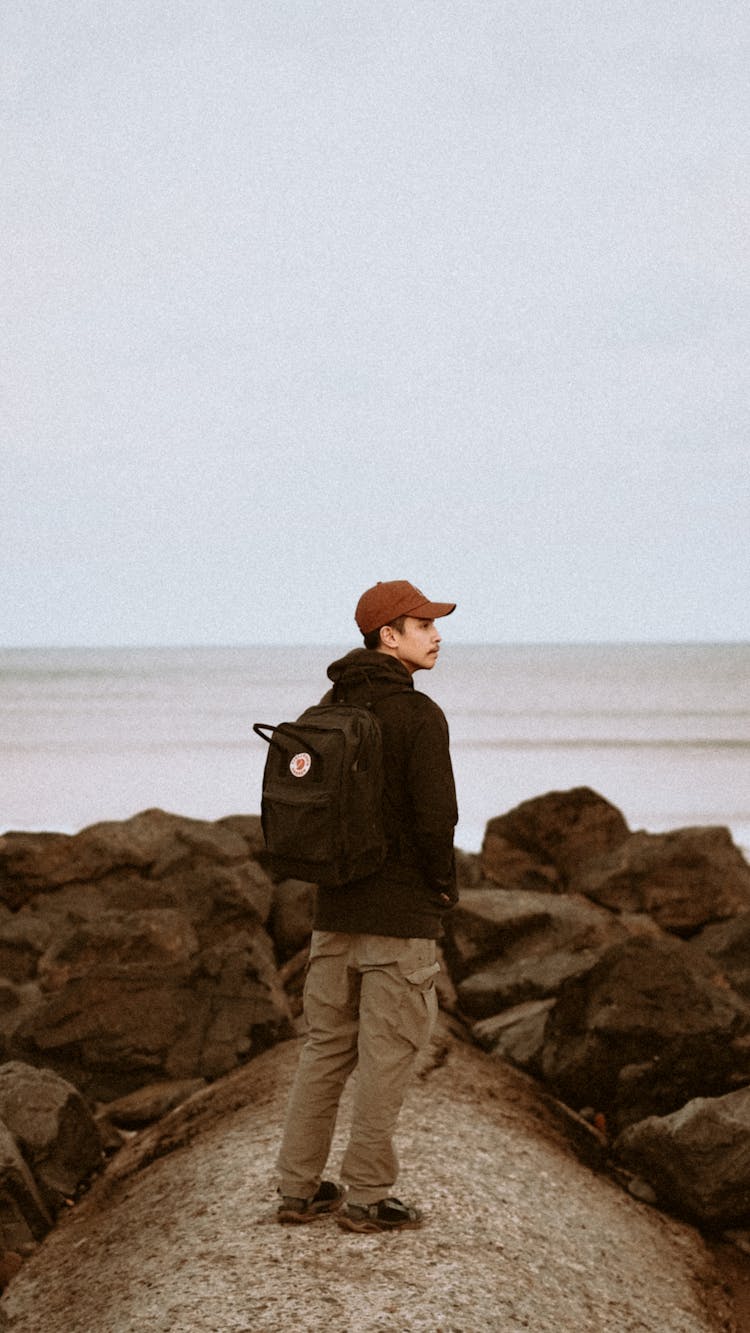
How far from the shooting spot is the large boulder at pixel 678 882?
34.1 feet

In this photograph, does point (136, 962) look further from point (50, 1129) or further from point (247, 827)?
point (247, 827)

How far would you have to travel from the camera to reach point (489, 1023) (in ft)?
24.5

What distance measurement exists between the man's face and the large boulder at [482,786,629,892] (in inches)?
306

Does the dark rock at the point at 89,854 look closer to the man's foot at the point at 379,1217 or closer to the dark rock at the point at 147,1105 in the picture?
the dark rock at the point at 147,1105

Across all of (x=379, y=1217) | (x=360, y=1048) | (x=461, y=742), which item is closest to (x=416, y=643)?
(x=360, y=1048)

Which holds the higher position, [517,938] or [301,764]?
[301,764]

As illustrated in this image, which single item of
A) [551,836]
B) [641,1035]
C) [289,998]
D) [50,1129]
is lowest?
[50,1129]

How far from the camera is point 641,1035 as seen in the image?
251 inches

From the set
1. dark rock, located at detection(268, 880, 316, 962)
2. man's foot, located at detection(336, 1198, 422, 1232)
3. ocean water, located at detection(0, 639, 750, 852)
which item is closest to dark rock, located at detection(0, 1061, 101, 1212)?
man's foot, located at detection(336, 1198, 422, 1232)

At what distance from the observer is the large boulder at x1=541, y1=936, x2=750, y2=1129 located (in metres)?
6.32

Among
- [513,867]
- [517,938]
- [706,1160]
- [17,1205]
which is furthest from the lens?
[513,867]

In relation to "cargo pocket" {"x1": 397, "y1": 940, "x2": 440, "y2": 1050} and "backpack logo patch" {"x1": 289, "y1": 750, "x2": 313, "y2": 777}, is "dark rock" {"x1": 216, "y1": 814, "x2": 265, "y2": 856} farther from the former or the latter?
"backpack logo patch" {"x1": 289, "y1": 750, "x2": 313, "y2": 777}

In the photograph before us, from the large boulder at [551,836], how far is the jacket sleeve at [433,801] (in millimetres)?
7899

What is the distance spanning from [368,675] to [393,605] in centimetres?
24
